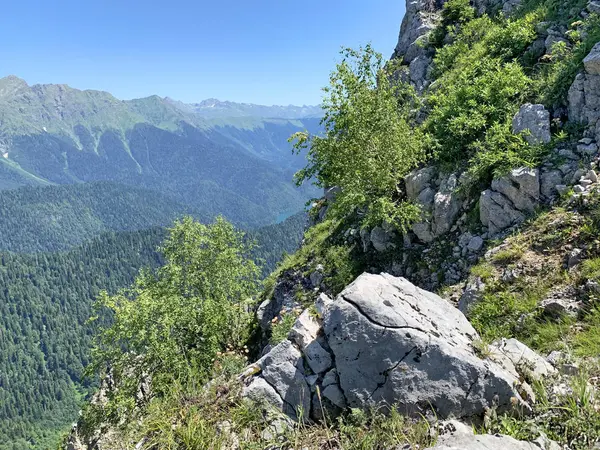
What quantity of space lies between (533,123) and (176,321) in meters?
15.7

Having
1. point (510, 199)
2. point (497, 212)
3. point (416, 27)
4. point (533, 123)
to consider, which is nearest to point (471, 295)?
point (497, 212)

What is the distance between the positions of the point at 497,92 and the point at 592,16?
4.67 meters

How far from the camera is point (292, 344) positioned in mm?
7340

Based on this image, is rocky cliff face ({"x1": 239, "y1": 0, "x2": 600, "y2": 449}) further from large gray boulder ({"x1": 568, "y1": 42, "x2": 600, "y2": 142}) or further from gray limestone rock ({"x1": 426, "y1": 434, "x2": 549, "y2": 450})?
large gray boulder ({"x1": 568, "y1": 42, "x2": 600, "y2": 142})

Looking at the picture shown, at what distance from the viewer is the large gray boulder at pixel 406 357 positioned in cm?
575

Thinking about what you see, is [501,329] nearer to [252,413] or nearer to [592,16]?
[252,413]

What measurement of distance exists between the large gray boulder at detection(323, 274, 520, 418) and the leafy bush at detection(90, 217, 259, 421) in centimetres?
628

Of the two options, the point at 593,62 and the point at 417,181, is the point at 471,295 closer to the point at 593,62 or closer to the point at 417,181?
the point at 417,181

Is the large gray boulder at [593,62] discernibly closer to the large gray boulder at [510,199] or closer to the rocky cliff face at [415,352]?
the rocky cliff face at [415,352]

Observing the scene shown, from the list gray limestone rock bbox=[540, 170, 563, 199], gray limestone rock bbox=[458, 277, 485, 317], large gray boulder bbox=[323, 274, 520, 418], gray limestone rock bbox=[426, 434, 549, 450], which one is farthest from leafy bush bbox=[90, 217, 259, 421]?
gray limestone rock bbox=[540, 170, 563, 199]

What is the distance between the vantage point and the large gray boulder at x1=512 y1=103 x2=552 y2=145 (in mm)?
12008

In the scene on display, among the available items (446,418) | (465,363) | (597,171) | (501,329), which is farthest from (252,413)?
(597,171)

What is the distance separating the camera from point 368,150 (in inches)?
554

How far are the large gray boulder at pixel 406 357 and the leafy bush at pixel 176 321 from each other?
6.28 meters
